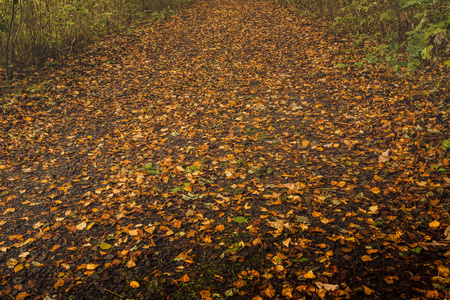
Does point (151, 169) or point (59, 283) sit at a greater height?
point (151, 169)

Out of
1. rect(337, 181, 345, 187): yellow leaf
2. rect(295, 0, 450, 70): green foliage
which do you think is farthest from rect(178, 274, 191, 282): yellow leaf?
rect(295, 0, 450, 70): green foliage

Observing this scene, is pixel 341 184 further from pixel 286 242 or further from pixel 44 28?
pixel 44 28

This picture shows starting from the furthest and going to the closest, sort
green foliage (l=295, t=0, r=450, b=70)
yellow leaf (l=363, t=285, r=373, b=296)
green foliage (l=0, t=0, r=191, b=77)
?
1. green foliage (l=0, t=0, r=191, b=77)
2. green foliage (l=295, t=0, r=450, b=70)
3. yellow leaf (l=363, t=285, r=373, b=296)

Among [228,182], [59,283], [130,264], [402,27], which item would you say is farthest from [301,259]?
[402,27]

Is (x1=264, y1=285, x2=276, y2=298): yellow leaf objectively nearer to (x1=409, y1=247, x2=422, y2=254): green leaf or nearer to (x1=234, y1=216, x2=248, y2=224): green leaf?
(x1=234, y1=216, x2=248, y2=224): green leaf

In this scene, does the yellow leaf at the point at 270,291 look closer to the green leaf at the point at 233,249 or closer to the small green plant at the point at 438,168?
the green leaf at the point at 233,249

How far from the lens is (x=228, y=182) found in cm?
399

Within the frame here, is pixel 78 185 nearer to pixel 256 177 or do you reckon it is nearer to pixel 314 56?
pixel 256 177

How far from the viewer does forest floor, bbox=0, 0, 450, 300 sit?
2.64 metres

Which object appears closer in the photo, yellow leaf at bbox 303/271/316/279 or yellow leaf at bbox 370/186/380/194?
yellow leaf at bbox 303/271/316/279

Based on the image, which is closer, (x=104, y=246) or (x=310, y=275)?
(x=310, y=275)

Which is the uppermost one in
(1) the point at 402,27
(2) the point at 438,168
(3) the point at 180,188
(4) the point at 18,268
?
(1) the point at 402,27

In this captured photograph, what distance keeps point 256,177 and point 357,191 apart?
129 centimetres

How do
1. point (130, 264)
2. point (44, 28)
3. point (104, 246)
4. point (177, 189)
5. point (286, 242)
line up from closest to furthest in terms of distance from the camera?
point (130, 264) → point (286, 242) → point (104, 246) → point (177, 189) → point (44, 28)
